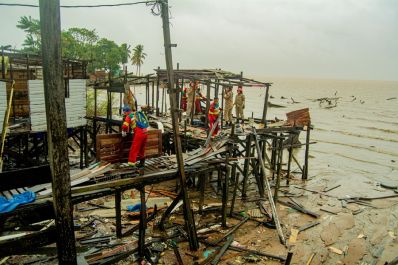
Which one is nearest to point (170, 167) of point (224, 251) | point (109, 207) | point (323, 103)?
point (224, 251)

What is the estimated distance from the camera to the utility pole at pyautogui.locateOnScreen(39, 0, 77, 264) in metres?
4.61

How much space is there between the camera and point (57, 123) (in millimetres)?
4848

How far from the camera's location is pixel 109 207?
11906 millimetres

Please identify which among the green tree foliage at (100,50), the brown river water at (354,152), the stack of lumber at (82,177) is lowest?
the brown river water at (354,152)

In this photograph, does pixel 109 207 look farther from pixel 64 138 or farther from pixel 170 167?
pixel 64 138

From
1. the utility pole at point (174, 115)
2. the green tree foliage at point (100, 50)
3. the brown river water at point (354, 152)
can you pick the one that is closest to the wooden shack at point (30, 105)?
the utility pole at point (174, 115)

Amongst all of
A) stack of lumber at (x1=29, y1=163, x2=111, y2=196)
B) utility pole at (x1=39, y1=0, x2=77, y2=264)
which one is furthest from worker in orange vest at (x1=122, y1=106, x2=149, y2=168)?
utility pole at (x1=39, y1=0, x2=77, y2=264)

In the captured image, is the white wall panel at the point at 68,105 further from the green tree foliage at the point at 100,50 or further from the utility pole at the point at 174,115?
the green tree foliage at the point at 100,50

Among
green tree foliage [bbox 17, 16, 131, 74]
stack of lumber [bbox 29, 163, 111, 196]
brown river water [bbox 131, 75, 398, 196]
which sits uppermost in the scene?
green tree foliage [bbox 17, 16, 131, 74]

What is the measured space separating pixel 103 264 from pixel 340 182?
1598 centimetres

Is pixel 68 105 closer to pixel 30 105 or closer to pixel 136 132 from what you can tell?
pixel 30 105

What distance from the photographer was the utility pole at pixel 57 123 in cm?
461

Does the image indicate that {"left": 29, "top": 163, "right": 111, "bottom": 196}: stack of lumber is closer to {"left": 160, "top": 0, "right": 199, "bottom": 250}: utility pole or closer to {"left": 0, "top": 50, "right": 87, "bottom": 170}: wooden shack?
{"left": 160, "top": 0, "right": 199, "bottom": 250}: utility pole

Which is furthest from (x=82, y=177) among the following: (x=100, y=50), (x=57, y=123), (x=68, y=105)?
(x=100, y=50)
